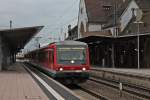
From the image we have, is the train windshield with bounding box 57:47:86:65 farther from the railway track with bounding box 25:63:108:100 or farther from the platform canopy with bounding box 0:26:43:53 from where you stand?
the platform canopy with bounding box 0:26:43:53

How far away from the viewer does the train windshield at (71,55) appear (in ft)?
85.8

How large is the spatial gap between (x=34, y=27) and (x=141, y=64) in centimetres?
1992

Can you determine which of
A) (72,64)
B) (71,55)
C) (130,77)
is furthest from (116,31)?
(72,64)

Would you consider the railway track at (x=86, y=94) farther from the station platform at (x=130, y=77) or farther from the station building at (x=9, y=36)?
the station building at (x=9, y=36)

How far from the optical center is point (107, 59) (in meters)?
61.6

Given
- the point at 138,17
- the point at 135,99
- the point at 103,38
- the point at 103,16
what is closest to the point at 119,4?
the point at 103,16

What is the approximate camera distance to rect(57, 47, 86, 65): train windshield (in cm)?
2614

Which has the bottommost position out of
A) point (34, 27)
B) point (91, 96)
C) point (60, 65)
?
point (91, 96)

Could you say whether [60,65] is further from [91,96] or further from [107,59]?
[107,59]

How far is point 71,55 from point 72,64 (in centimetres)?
79

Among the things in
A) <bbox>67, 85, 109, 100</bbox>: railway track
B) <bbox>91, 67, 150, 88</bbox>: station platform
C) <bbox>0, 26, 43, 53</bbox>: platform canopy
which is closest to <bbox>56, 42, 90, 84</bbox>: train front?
<bbox>67, 85, 109, 100</bbox>: railway track

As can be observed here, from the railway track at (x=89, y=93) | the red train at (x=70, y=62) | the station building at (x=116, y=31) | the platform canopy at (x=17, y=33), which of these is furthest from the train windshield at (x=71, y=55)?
the station building at (x=116, y=31)

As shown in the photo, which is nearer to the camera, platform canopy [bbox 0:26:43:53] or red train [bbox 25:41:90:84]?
red train [bbox 25:41:90:84]

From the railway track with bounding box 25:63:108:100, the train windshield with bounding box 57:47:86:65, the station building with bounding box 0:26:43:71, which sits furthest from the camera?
the station building with bounding box 0:26:43:71
